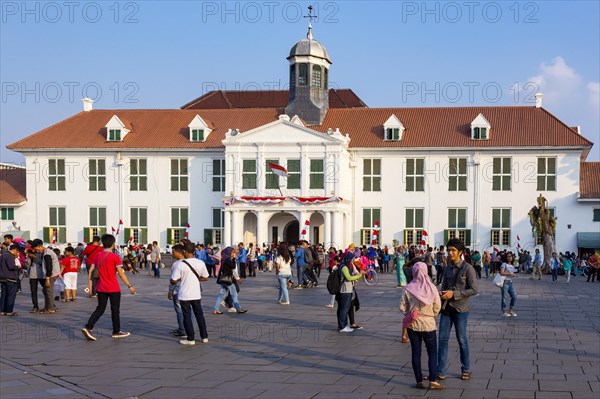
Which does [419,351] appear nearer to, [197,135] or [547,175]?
[547,175]

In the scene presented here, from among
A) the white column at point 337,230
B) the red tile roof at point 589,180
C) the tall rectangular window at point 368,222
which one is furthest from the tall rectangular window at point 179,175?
the red tile roof at point 589,180

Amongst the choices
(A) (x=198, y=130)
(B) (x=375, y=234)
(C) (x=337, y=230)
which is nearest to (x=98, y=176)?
(A) (x=198, y=130)

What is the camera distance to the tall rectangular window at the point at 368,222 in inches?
2131

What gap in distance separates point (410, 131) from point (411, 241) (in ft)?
27.0

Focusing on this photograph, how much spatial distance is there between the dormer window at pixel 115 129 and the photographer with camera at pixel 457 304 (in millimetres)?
49680

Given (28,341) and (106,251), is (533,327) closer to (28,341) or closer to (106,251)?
(106,251)

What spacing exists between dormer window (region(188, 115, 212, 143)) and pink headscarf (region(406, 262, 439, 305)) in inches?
1873

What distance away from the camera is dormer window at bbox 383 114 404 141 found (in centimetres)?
5419

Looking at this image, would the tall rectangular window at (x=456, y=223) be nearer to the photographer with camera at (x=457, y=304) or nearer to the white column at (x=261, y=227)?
the white column at (x=261, y=227)

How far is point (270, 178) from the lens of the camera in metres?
52.8

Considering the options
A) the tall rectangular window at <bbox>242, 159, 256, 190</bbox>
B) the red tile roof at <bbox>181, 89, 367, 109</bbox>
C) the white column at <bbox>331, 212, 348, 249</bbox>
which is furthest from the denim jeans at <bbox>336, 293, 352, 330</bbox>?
the red tile roof at <bbox>181, 89, 367, 109</bbox>

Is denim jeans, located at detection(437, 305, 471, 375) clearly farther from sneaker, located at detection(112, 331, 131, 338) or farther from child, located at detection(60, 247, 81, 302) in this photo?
child, located at detection(60, 247, 81, 302)

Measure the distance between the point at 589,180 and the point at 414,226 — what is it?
42.2 ft

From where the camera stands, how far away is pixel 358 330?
48.6ft
